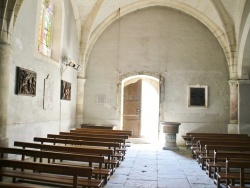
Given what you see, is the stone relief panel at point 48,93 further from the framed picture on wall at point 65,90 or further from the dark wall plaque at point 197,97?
the dark wall plaque at point 197,97

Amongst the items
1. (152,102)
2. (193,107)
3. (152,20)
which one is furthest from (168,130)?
(152,102)

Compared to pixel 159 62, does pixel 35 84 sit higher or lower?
lower

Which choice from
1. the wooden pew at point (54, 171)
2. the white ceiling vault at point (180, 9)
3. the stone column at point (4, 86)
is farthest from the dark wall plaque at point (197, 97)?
the wooden pew at point (54, 171)

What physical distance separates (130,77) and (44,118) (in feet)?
16.6

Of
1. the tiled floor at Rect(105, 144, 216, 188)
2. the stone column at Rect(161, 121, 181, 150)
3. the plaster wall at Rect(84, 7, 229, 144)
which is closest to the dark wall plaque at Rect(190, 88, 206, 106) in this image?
the plaster wall at Rect(84, 7, 229, 144)

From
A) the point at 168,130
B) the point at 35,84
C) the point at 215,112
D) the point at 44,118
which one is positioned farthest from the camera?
the point at 215,112

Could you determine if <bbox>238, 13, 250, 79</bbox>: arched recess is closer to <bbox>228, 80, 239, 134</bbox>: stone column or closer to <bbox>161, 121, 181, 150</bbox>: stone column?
<bbox>228, 80, 239, 134</bbox>: stone column

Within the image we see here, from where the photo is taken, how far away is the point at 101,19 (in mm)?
11883

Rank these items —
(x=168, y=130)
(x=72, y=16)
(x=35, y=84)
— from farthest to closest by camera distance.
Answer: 1. (x=72, y=16)
2. (x=168, y=130)
3. (x=35, y=84)

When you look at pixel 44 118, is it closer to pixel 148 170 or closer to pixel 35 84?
pixel 35 84

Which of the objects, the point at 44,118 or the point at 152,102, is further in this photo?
the point at 152,102

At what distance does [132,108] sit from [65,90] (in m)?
4.01

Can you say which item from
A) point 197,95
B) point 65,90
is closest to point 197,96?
point 197,95

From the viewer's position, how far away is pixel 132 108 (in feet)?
42.5
